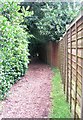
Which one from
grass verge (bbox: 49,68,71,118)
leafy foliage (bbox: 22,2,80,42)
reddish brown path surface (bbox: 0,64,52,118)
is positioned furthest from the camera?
leafy foliage (bbox: 22,2,80,42)

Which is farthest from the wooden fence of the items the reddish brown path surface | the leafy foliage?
the leafy foliage

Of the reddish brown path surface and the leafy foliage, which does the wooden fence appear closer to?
the reddish brown path surface

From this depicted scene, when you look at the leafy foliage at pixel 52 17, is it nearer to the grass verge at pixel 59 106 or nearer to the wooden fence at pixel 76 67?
the grass verge at pixel 59 106

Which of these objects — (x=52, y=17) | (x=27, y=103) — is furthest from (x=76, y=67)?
(x=52, y=17)

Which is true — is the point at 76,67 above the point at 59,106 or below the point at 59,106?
above

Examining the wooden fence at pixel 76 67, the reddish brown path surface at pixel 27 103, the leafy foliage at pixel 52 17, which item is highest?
the leafy foliage at pixel 52 17

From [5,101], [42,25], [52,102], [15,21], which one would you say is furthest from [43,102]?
[42,25]

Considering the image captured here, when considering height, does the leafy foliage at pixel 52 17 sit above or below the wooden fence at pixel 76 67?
above

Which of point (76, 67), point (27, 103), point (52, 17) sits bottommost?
point (27, 103)

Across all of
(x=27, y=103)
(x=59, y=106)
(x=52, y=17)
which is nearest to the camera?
(x=59, y=106)

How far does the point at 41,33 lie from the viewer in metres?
11.4

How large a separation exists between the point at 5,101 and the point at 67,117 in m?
1.67

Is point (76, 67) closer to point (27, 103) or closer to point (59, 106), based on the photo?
point (59, 106)

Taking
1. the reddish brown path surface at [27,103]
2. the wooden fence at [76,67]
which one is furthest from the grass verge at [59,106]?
the wooden fence at [76,67]
